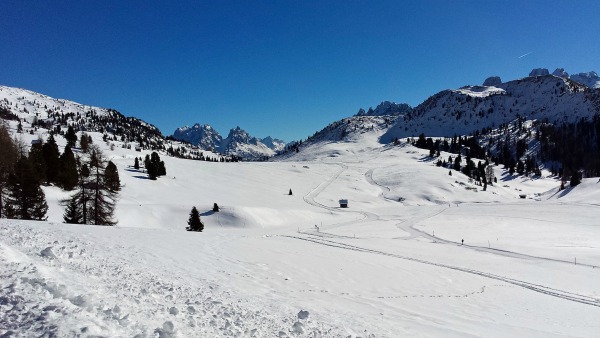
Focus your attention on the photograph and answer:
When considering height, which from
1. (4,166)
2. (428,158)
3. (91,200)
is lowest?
(91,200)

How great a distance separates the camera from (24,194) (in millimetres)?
35781

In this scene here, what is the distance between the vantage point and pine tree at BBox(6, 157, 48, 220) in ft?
116

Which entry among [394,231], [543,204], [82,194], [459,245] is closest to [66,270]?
[82,194]

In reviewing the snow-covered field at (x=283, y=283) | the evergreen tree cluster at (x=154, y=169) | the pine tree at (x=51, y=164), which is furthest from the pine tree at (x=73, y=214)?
the evergreen tree cluster at (x=154, y=169)

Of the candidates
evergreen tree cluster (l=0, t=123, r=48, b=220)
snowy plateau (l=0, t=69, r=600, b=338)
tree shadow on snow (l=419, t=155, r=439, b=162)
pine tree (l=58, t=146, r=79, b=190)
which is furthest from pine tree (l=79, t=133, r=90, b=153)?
tree shadow on snow (l=419, t=155, r=439, b=162)

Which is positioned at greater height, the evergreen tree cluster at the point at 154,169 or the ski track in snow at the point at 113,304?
the evergreen tree cluster at the point at 154,169

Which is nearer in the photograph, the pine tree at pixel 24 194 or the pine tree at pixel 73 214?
the pine tree at pixel 24 194

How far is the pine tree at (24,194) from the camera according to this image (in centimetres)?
3538

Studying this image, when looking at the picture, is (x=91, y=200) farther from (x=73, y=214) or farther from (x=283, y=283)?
(x=283, y=283)

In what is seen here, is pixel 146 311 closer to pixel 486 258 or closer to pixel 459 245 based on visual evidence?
pixel 486 258

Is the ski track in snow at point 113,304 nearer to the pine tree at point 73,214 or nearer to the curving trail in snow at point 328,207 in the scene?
the pine tree at point 73,214

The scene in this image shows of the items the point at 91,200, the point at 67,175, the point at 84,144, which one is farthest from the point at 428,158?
the point at 91,200

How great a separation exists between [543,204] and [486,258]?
59647 mm

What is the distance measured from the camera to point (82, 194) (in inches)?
1428
